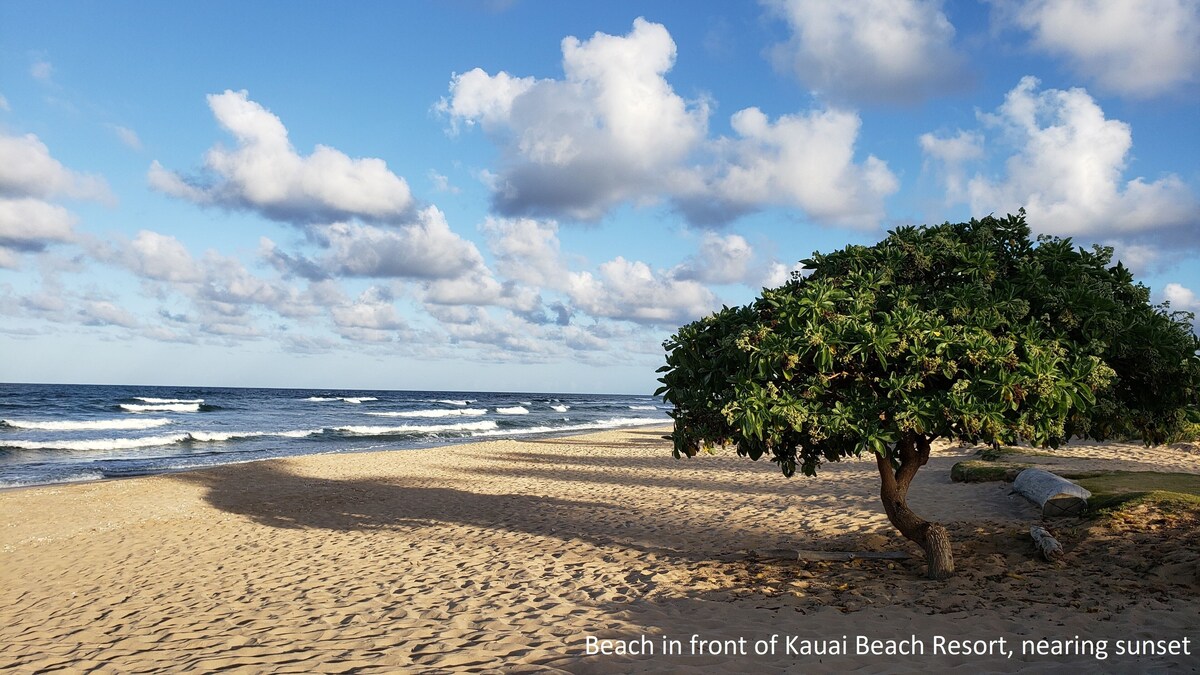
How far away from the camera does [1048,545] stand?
29.2 ft

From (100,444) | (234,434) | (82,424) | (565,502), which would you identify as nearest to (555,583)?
(565,502)

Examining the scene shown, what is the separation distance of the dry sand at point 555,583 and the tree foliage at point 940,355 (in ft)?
5.55

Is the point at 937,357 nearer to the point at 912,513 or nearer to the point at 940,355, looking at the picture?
the point at 940,355

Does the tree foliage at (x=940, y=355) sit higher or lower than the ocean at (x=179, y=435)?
higher

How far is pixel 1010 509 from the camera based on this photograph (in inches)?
507

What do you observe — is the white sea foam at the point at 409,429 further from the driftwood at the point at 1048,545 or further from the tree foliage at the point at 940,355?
the driftwood at the point at 1048,545

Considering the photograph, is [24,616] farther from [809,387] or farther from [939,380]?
[939,380]

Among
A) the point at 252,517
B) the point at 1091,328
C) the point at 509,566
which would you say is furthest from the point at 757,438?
the point at 252,517

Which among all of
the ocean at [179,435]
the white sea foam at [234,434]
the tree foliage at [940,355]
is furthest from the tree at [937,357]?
the white sea foam at [234,434]

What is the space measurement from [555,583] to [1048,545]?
20.3ft

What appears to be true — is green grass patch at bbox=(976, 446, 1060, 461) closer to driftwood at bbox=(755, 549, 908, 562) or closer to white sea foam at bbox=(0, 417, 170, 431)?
driftwood at bbox=(755, 549, 908, 562)

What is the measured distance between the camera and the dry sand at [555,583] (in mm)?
6812

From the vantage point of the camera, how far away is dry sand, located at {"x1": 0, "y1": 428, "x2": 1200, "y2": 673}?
6.81 metres

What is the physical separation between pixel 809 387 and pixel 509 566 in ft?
18.2
